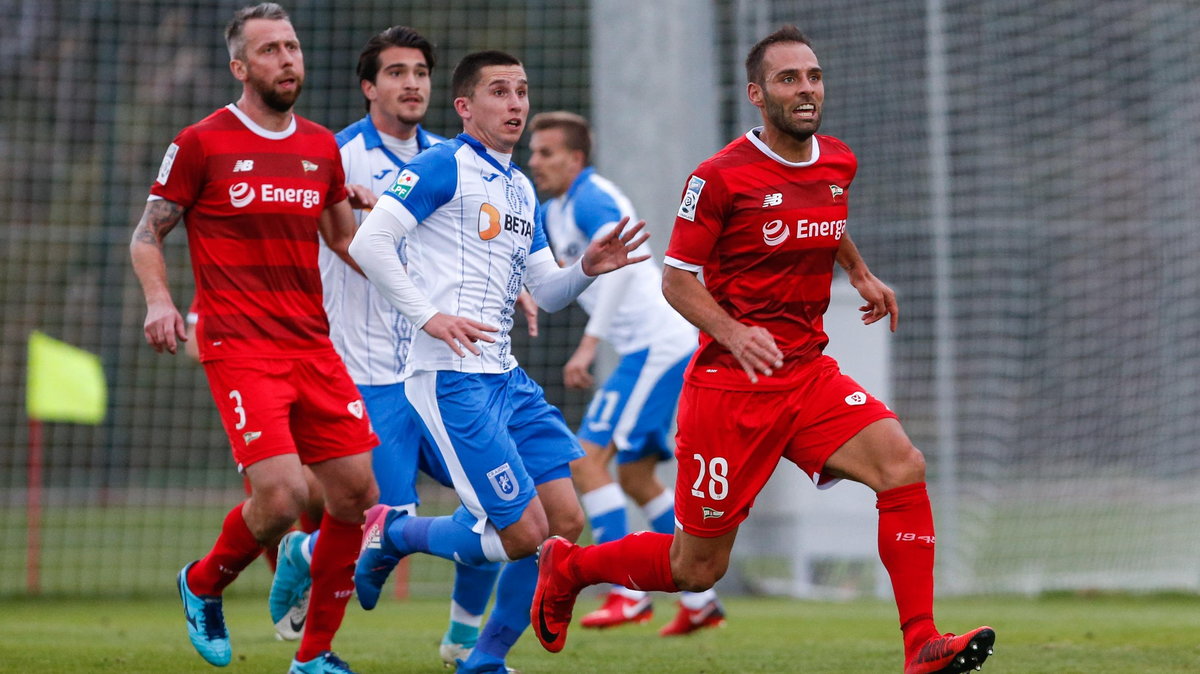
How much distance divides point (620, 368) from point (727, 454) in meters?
3.56

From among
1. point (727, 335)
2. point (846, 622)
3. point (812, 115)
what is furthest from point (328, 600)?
point (846, 622)

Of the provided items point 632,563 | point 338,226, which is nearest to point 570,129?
point 338,226

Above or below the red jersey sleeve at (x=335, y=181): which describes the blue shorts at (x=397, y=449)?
below

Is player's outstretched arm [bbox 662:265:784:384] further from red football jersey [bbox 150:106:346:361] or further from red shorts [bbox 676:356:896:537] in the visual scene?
red football jersey [bbox 150:106:346:361]

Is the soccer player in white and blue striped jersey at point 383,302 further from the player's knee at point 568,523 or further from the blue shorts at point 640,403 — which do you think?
the blue shorts at point 640,403

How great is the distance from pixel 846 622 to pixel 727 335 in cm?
422

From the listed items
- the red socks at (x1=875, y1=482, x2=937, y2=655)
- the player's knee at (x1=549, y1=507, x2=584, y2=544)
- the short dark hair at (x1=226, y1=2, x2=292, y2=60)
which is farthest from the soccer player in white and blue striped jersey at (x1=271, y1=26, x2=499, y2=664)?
the red socks at (x1=875, y1=482, x2=937, y2=655)

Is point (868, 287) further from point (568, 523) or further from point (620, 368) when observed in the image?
point (620, 368)

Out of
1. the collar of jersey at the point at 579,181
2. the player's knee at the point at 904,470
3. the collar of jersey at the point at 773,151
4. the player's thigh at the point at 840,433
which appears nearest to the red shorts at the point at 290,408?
the player's thigh at the point at 840,433

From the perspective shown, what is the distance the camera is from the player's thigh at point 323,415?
228 inches

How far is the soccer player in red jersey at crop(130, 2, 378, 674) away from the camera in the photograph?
5625mm

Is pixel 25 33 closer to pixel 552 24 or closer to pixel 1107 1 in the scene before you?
pixel 552 24

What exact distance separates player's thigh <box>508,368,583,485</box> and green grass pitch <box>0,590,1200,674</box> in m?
1.00

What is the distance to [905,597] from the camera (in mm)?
4973
